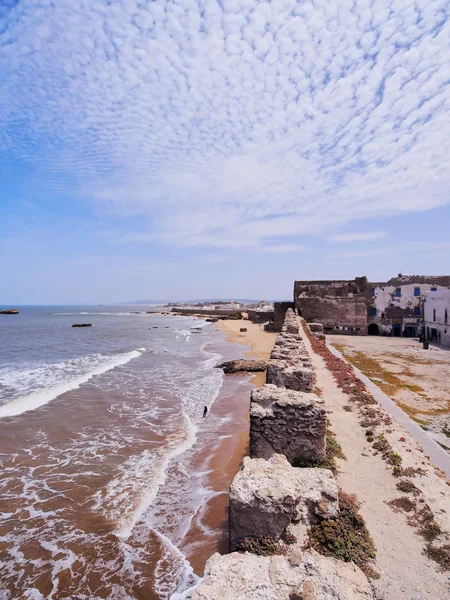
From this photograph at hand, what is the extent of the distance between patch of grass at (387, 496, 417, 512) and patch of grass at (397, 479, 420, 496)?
1.00ft

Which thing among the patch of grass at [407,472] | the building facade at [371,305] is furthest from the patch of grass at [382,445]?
the building facade at [371,305]

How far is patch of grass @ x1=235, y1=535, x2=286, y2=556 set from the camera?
4211mm

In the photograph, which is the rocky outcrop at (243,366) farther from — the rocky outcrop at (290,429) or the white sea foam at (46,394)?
the rocky outcrop at (290,429)

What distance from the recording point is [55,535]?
7.48m

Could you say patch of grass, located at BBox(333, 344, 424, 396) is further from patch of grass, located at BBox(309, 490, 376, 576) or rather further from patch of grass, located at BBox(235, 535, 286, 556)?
patch of grass, located at BBox(235, 535, 286, 556)

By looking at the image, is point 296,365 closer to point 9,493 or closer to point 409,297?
point 9,493

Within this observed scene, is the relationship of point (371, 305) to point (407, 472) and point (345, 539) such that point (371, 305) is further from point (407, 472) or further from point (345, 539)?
point (345, 539)

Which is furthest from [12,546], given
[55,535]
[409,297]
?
[409,297]

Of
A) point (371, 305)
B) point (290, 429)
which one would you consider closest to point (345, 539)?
point (290, 429)

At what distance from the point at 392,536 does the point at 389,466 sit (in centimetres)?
250

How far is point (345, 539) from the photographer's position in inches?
183

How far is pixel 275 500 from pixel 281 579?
0.87 meters

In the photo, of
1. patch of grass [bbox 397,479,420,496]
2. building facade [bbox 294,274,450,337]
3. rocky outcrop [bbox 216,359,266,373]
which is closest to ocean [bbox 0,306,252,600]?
rocky outcrop [bbox 216,359,266,373]

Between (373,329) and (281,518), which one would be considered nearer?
(281,518)
